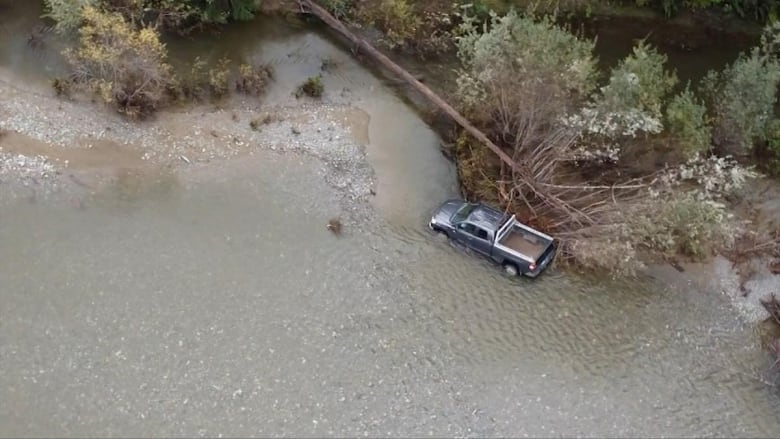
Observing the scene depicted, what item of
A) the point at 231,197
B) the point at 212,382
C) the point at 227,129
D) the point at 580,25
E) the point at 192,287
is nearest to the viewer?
the point at 212,382

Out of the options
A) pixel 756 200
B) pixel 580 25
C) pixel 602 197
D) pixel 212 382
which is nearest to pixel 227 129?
pixel 212 382

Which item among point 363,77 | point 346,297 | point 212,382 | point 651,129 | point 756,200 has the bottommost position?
point 212,382

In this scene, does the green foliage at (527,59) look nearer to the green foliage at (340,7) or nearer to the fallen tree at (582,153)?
the fallen tree at (582,153)

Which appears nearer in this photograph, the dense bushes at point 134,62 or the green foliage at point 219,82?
the dense bushes at point 134,62

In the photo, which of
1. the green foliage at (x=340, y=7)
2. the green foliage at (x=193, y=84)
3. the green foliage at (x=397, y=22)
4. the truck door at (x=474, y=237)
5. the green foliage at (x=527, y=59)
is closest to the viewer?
the truck door at (x=474, y=237)

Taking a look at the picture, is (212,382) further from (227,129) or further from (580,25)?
(580,25)

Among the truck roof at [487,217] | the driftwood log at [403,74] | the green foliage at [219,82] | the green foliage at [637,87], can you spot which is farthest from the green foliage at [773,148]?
the green foliage at [219,82]

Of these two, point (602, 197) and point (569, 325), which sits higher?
point (602, 197)

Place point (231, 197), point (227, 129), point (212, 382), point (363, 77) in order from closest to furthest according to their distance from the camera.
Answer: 1. point (212, 382)
2. point (231, 197)
3. point (227, 129)
4. point (363, 77)
